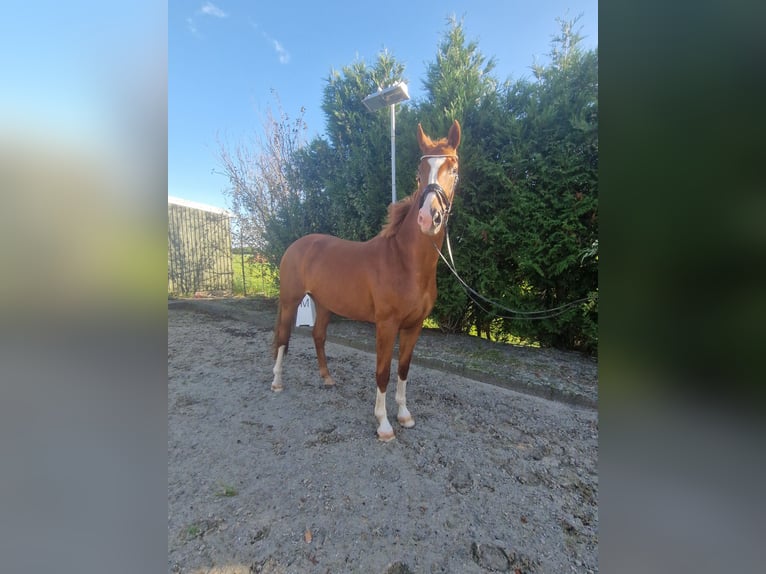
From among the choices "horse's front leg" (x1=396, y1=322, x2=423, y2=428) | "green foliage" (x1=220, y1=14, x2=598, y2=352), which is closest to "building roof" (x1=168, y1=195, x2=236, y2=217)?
"green foliage" (x1=220, y1=14, x2=598, y2=352)

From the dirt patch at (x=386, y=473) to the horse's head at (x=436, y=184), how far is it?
4.98ft

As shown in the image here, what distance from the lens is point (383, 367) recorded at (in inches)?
92.6

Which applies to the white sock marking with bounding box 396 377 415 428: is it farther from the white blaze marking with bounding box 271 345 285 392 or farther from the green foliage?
the green foliage

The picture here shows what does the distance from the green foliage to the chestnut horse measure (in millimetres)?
1675

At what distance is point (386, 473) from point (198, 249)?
8.50m

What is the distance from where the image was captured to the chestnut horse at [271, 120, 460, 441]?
6.49ft

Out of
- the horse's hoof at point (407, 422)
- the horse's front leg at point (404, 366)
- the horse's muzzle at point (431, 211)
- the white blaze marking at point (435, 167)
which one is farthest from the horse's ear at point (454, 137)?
the horse's hoof at point (407, 422)

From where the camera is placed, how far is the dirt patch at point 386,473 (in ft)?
4.63

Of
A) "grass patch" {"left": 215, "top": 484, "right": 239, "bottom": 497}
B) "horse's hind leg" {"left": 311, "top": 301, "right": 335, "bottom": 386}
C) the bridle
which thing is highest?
the bridle

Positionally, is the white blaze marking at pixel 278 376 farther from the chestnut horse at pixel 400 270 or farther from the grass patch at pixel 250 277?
the grass patch at pixel 250 277
